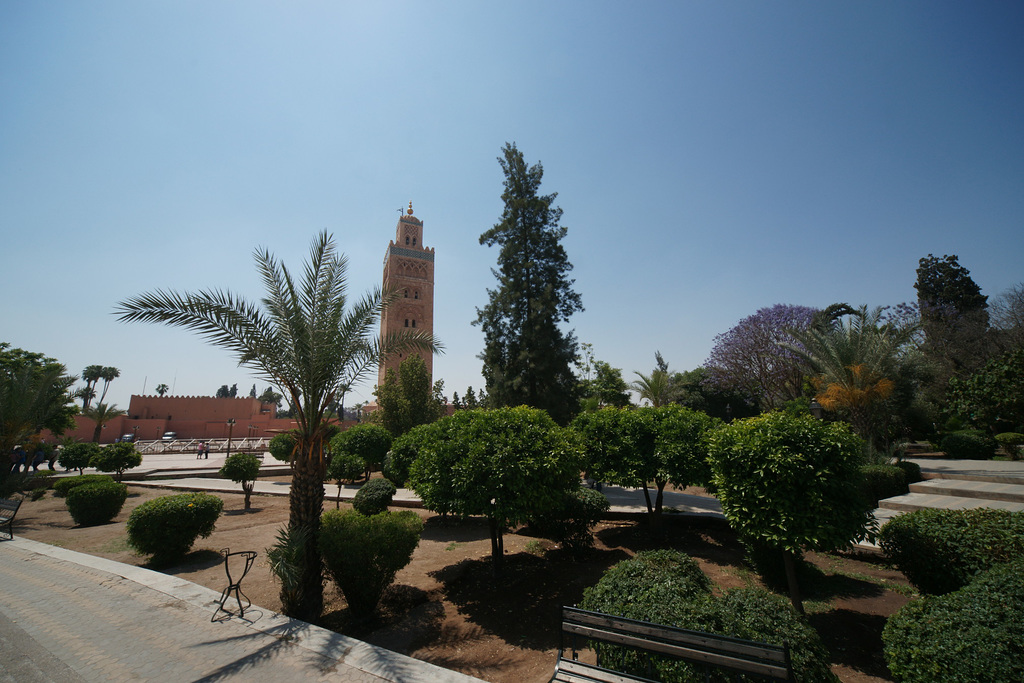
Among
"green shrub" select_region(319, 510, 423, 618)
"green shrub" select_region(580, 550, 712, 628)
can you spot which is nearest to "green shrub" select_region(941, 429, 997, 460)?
"green shrub" select_region(580, 550, 712, 628)

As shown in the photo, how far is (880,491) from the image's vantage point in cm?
970

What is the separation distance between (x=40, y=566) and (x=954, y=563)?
12650mm

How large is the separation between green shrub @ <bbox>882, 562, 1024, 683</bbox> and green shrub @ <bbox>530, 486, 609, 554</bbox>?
15.5 ft

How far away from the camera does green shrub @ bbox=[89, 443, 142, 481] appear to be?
15539mm

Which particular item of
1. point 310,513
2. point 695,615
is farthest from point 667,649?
point 310,513

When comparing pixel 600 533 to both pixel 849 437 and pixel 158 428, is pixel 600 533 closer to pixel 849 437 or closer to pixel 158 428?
pixel 849 437

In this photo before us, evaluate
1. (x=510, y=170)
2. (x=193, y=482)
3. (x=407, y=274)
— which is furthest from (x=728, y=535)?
(x=407, y=274)

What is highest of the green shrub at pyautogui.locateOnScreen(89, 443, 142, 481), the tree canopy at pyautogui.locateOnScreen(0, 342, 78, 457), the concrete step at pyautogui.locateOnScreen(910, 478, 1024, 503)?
the tree canopy at pyautogui.locateOnScreen(0, 342, 78, 457)

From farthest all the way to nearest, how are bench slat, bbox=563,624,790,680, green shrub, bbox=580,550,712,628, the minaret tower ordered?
the minaret tower
green shrub, bbox=580,550,712,628
bench slat, bbox=563,624,790,680

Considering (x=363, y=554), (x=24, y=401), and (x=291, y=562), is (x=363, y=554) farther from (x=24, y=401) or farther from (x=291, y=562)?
(x=24, y=401)

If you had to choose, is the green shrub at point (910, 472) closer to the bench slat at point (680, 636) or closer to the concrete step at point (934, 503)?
the concrete step at point (934, 503)

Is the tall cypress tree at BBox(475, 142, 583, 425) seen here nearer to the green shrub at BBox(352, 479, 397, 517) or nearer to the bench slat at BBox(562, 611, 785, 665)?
the green shrub at BBox(352, 479, 397, 517)

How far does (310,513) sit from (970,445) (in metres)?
22.9

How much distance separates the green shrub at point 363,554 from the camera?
202 inches
